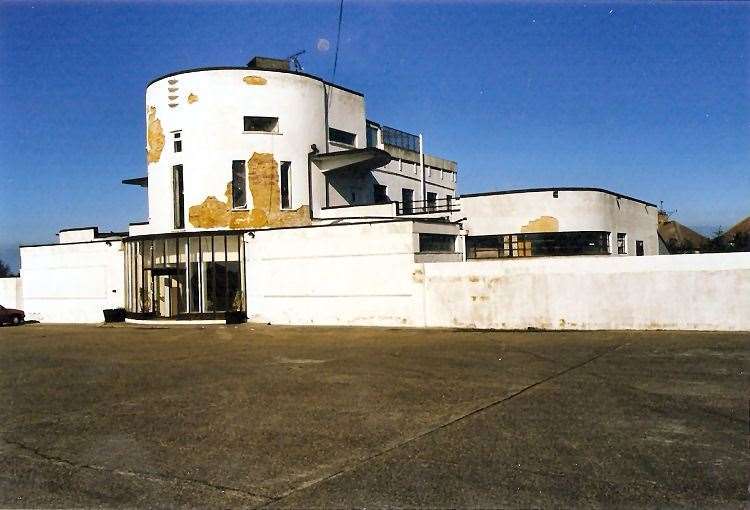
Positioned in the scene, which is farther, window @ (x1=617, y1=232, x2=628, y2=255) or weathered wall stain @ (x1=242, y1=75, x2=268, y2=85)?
window @ (x1=617, y1=232, x2=628, y2=255)

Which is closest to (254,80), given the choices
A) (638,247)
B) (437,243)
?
(437,243)

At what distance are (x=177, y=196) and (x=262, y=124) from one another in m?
5.62

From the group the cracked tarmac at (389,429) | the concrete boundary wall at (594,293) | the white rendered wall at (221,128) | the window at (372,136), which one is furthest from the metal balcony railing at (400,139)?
the cracked tarmac at (389,429)

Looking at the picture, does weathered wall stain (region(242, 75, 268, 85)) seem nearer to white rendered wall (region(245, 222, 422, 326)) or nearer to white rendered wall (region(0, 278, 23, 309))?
white rendered wall (region(245, 222, 422, 326))

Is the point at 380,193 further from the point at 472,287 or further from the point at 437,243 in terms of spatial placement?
the point at 472,287

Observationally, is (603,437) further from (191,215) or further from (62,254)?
(62,254)

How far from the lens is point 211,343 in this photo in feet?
66.0

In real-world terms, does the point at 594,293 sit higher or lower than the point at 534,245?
lower

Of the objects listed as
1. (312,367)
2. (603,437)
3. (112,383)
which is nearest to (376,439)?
(603,437)

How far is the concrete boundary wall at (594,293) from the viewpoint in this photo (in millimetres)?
18094

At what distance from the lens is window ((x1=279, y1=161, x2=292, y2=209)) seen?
30.2 meters

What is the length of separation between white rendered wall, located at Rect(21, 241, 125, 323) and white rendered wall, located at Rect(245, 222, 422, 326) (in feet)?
30.0

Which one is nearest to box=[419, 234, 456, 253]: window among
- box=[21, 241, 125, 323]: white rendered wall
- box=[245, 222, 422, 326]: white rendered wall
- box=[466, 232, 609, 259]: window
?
box=[245, 222, 422, 326]: white rendered wall

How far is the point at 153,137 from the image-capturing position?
102 feet
